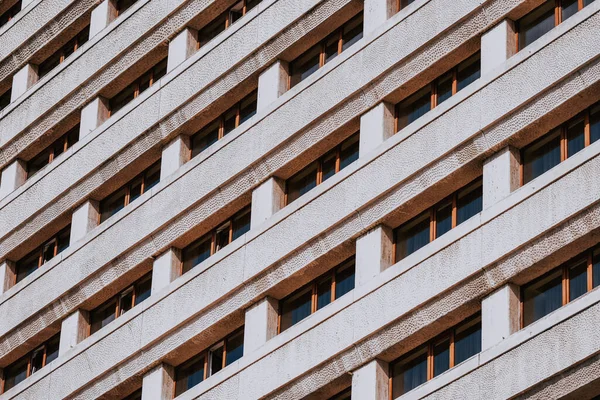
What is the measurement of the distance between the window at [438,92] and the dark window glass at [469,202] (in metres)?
2.36

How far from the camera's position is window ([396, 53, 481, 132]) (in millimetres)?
44812

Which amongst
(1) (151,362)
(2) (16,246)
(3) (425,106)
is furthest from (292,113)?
(2) (16,246)

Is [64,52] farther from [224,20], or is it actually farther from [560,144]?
[560,144]

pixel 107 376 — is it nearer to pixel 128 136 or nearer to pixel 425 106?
pixel 128 136

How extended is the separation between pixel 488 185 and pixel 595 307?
15.0 ft

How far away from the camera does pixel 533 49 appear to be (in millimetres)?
42625

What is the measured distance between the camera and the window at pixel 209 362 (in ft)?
152

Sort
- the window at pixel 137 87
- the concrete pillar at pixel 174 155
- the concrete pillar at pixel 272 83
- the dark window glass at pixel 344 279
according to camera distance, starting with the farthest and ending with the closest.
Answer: the window at pixel 137 87 < the concrete pillar at pixel 174 155 < the concrete pillar at pixel 272 83 < the dark window glass at pixel 344 279

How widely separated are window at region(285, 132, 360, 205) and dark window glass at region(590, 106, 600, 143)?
20.4 feet

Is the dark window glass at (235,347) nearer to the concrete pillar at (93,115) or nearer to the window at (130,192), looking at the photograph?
the window at (130,192)

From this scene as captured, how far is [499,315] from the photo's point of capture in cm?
4075

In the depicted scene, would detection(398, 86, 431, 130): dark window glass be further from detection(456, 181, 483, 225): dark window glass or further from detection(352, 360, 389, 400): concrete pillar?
detection(352, 360, 389, 400): concrete pillar

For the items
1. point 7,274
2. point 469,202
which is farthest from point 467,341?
point 7,274

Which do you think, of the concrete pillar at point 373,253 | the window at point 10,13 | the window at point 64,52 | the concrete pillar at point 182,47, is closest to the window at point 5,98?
the window at point 64,52
